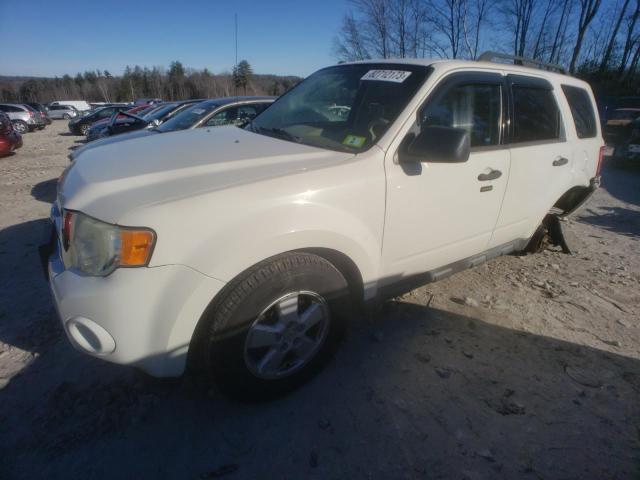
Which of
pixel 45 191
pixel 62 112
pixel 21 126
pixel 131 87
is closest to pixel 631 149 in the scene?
pixel 45 191

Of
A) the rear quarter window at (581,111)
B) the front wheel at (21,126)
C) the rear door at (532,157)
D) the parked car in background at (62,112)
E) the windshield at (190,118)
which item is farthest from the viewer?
the parked car in background at (62,112)

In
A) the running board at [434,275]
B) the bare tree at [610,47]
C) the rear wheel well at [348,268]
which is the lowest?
the running board at [434,275]

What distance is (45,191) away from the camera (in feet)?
21.0

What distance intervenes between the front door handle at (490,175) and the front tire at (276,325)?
1244mm

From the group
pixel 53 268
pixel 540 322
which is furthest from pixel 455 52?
pixel 53 268

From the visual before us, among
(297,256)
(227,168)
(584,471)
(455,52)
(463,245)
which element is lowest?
(584,471)

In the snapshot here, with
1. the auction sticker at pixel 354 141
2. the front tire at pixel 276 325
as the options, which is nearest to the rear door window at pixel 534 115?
the auction sticker at pixel 354 141

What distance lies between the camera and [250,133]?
2617 mm

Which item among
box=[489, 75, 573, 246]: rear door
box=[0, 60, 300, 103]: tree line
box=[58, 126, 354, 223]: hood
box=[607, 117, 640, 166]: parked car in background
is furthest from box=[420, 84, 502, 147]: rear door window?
box=[0, 60, 300, 103]: tree line

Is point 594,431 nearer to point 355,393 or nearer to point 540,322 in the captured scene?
point 540,322

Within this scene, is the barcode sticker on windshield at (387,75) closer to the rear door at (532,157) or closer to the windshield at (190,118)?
the rear door at (532,157)

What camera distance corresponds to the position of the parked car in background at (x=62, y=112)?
116 feet

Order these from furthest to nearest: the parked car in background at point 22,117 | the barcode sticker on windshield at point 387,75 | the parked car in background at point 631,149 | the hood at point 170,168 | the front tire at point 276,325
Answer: the parked car in background at point 22,117
the parked car in background at point 631,149
the barcode sticker on windshield at point 387,75
the front tire at point 276,325
the hood at point 170,168

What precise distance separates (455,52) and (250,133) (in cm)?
2571
